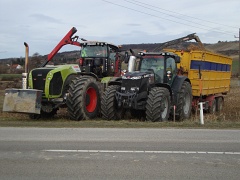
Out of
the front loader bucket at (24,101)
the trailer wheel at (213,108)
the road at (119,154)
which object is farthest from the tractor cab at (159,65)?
the trailer wheel at (213,108)

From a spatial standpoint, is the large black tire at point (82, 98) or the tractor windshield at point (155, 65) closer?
the large black tire at point (82, 98)

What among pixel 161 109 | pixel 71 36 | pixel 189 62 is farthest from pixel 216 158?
pixel 71 36

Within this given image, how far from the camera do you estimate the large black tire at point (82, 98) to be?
39.8ft

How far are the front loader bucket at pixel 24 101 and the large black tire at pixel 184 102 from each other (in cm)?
544

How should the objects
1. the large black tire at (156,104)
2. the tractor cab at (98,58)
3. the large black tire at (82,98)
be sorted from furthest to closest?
the tractor cab at (98,58) < the large black tire at (82,98) < the large black tire at (156,104)

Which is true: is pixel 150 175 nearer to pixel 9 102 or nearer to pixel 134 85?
pixel 134 85

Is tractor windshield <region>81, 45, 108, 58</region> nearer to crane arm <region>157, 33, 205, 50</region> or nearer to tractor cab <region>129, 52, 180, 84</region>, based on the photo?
tractor cab <region>129, 52, 180, 84</region>

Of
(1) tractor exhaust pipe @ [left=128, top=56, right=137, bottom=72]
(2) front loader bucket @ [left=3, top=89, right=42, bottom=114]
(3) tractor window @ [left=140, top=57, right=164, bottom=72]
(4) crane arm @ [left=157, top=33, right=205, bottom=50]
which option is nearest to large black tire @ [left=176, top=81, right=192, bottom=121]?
(3) tractor window @ [left=140, top=57, right=164, bottom=72]

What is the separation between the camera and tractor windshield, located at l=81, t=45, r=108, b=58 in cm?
1438

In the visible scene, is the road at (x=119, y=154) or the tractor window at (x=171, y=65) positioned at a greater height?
the tractor window at (x=171, y=65)

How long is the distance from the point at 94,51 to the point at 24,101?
14.0ft

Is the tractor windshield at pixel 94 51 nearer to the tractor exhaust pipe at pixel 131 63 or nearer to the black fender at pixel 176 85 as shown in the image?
the tractor exhaust pipe at pixel 131 63

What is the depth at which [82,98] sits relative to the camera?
482 inches

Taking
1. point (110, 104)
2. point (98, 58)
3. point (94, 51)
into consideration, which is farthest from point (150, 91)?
point (94, 51)
